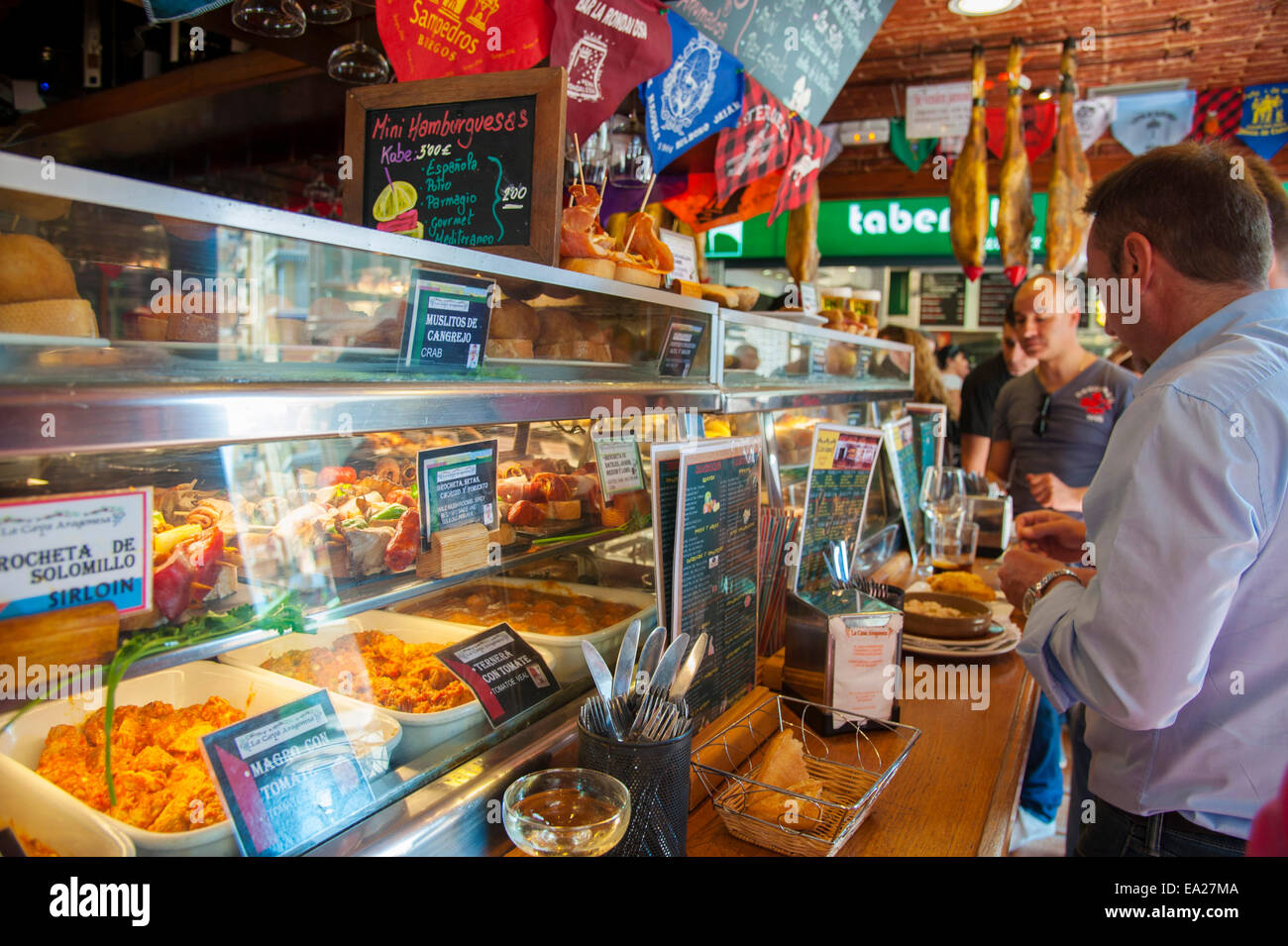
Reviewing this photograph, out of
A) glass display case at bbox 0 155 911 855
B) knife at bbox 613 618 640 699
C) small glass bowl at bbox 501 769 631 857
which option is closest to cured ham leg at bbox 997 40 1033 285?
glass display case at bbox 0 155 911 855

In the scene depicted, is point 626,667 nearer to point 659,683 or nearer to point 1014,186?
point 659,683

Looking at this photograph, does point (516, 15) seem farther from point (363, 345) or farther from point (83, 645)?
point (83, 645)

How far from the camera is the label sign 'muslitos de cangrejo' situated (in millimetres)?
879

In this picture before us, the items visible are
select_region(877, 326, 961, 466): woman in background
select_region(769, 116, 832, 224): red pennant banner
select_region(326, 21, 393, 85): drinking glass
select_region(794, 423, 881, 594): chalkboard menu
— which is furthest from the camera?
select_region(877, 326, 961, 466): woman in background

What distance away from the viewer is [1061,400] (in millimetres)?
4141

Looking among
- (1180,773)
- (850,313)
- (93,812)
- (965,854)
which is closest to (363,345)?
(93,812)

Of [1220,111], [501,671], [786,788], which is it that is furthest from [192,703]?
[1220,111]

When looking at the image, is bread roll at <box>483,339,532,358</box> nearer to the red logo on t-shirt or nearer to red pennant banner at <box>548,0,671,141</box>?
red pennant banner at <box>548,0,671,141</box>

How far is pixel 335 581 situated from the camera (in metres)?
1.45

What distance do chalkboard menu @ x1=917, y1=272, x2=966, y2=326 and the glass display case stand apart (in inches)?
319

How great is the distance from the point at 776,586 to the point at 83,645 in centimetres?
163

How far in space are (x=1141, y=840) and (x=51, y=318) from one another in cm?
195

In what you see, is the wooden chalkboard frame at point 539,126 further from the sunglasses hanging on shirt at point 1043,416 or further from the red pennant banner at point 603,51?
the sunglasses hanging on shirt at point 1043,416
